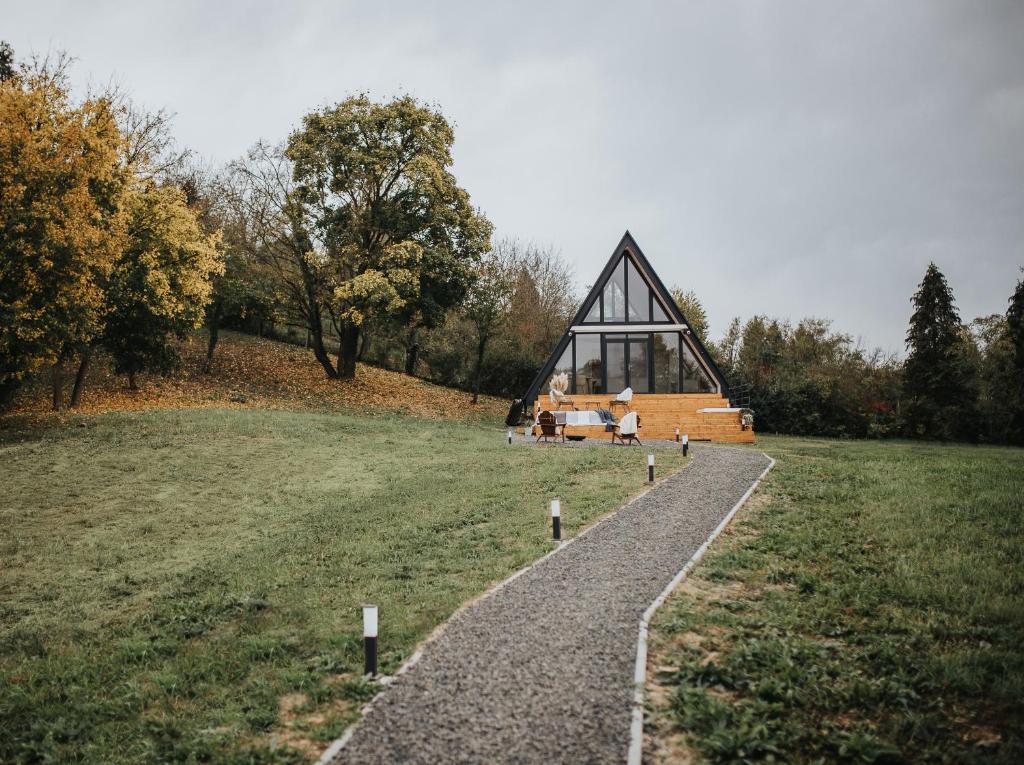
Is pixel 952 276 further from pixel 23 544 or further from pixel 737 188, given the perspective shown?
pixel 23 544

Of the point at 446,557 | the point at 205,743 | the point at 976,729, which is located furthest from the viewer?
the point at 446,557

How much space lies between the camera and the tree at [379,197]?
2819cm

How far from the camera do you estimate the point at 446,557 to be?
29.8 feet

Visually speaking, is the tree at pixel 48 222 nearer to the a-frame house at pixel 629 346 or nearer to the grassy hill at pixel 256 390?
the grassy hill at pixel 256 390

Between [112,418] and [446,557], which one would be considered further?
[112,418]

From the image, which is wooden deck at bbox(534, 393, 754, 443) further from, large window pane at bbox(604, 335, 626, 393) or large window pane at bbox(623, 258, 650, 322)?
large window pane at bbox(623, 258, 650, 322)

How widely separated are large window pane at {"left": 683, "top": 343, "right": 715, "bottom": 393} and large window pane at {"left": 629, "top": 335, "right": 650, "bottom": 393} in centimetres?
153

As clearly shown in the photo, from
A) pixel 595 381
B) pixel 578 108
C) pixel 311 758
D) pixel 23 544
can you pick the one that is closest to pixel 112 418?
pixel 23 544

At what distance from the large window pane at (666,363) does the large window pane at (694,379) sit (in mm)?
362

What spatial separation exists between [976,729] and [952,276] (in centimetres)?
4153

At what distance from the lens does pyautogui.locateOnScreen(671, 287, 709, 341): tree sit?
45850 millimetres

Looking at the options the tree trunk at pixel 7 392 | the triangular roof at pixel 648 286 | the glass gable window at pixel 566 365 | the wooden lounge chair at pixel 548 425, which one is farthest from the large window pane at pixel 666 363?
the tree trunk at pixel 7 392

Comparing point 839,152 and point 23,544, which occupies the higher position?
point 839,152

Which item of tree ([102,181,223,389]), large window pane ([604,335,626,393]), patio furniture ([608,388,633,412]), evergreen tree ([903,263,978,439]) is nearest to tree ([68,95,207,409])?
tree ([102,181,223,389])
